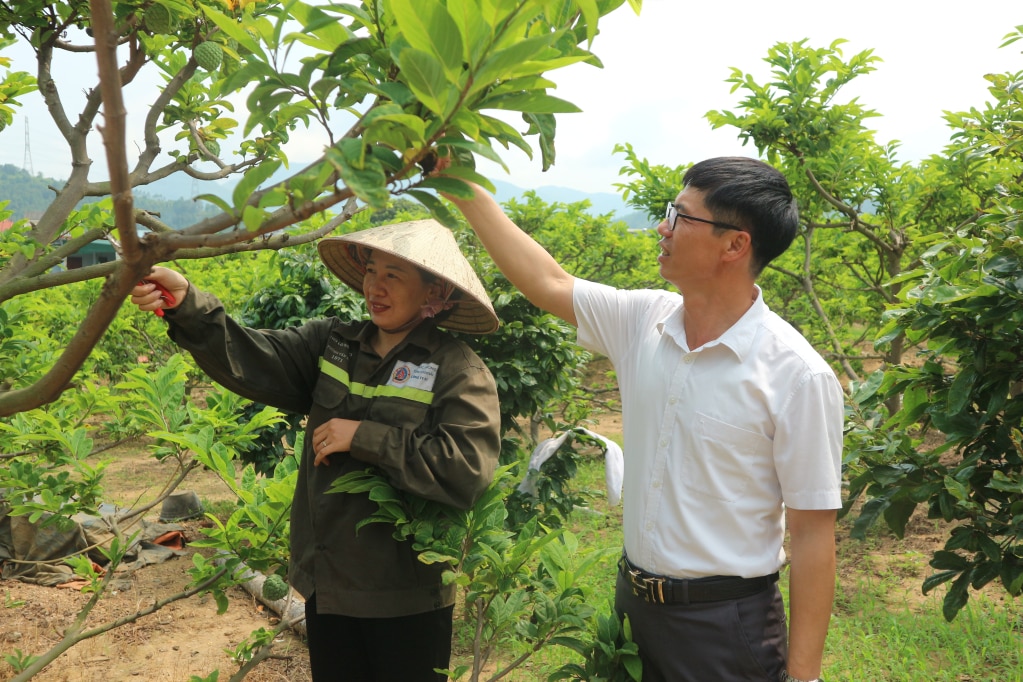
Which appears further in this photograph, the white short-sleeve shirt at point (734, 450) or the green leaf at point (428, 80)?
the white short-sleeve shirt at point (734, 450)

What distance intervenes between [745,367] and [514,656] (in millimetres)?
2422

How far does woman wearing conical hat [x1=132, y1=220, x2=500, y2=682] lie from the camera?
1.83 m

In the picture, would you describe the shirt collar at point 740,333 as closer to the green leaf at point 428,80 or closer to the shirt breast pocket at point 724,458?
the shirt breast pocket at point 724,458

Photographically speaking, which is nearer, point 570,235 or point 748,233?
point 748,233

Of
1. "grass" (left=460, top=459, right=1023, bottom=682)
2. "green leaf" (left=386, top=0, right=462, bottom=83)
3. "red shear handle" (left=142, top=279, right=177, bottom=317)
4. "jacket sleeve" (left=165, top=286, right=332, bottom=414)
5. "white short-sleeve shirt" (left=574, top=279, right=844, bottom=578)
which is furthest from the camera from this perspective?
"grass" (left=460, top=459, right=1023, bottom=682)

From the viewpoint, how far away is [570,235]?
27.3 ft

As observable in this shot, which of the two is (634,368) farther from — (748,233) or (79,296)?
(79,296)

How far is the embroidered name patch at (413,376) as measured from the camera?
195 centimetres

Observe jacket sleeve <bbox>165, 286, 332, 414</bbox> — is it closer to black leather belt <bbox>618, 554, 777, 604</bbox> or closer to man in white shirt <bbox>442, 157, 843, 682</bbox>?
man in white shirt <bbox>442, 157, 843, 682</bbox>

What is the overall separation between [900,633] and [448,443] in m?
2.75

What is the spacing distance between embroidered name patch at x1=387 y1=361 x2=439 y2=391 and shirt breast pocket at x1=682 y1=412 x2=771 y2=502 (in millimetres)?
663

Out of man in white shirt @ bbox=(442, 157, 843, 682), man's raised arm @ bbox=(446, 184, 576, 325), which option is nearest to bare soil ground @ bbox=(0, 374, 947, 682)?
man's raised arm @ bbox=(446, 184, 576, 325)

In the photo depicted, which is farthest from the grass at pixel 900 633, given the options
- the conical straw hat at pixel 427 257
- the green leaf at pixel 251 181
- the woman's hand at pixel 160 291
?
the green leaf at pixel 251 181

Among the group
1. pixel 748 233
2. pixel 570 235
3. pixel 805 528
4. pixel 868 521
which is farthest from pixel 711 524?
pixel 570 235
